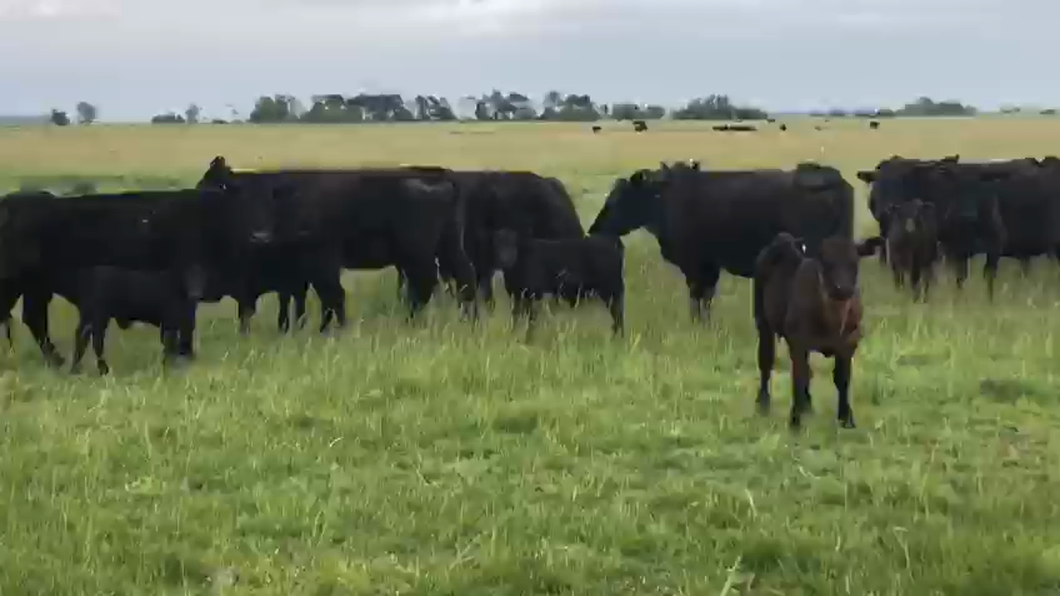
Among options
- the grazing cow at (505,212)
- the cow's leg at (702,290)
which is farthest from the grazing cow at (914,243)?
the grazing cow at (505,212)

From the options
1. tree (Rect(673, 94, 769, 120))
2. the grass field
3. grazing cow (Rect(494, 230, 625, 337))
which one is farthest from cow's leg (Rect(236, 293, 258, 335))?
tree (Rect(673, 94, 769, 120))

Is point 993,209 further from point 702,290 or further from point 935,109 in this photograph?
point 935,109

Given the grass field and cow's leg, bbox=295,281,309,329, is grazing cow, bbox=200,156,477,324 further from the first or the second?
the grass field

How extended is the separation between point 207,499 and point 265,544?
28.5 inches

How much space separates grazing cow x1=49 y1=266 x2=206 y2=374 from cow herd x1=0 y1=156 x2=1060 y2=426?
1 centimetres

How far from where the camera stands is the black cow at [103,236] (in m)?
10.1

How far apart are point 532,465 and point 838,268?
6.84ft

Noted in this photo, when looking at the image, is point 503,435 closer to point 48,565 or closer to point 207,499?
point 207,499

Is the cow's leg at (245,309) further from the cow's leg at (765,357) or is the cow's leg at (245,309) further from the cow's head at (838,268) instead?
the cow's head at (838,268)

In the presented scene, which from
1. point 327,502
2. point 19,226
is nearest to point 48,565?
point 327,502

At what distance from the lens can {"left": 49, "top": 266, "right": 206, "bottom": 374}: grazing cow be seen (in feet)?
29.9

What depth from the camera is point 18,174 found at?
3262 centimetres

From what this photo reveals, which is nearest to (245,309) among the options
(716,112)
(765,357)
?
(765,357)

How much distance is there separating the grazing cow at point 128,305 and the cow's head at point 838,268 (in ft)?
16.6
